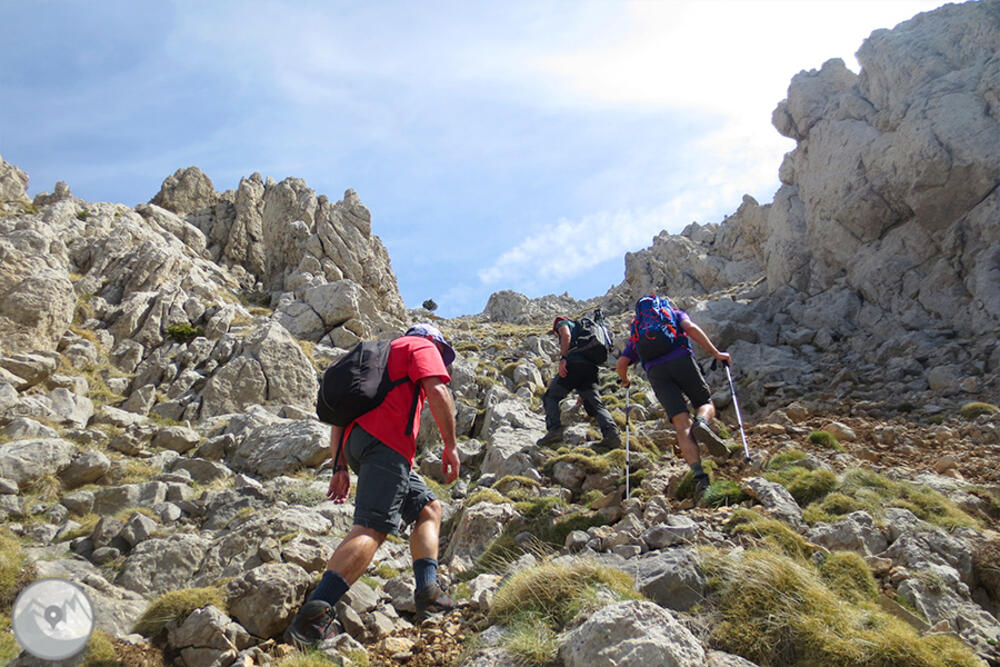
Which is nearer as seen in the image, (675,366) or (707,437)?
(707,437)

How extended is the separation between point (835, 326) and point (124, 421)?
77.1ft

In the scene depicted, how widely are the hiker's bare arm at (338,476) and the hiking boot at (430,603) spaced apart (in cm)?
118

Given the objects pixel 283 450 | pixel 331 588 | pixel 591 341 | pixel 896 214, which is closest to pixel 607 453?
pixel 591 341

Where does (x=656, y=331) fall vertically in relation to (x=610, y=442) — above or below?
above

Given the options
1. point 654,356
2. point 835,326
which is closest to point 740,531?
point 654,356

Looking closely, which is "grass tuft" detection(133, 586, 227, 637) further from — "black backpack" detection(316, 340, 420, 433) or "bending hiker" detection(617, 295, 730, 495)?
"bending hiker" detection(617, 295, 730, 495)

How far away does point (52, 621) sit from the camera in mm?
4516

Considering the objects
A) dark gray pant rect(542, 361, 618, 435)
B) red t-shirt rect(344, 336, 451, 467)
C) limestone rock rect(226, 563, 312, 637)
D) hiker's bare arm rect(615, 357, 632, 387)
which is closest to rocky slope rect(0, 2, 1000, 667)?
limestone rock rect(226, 563, 312, 637)

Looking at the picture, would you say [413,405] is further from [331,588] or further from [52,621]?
[52,621]

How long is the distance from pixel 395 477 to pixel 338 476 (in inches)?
29.7

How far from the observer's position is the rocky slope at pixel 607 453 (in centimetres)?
478

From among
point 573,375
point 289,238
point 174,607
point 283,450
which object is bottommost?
point 174,607

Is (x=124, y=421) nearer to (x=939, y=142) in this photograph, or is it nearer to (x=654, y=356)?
(x=654, y=356)

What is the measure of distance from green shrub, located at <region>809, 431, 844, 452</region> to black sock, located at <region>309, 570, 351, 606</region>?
Answer: 862cm
